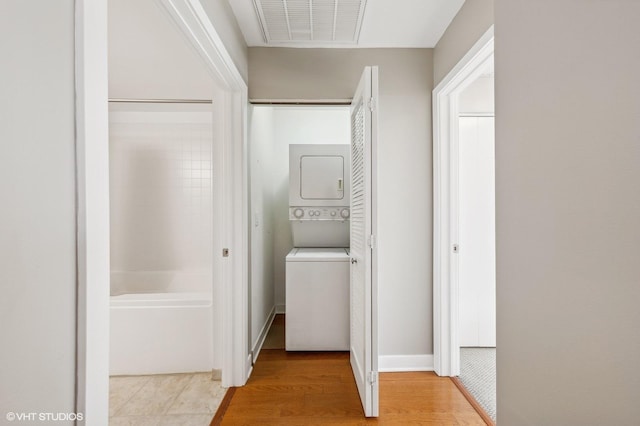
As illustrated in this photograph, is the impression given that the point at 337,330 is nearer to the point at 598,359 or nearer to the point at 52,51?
the point at 598,359

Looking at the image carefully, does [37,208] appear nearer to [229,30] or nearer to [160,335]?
[229,30]

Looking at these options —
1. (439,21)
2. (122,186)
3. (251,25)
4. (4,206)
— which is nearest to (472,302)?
(439,21)

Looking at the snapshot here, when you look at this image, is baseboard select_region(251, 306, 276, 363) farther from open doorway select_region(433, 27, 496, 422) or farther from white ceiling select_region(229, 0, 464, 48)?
white ceiling select_region(229, 0, 464, 48)

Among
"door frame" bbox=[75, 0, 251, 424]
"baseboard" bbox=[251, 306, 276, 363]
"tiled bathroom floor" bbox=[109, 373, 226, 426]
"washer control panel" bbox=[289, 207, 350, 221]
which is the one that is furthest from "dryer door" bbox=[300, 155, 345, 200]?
"door frame" bbox=[75, 0, 251, 424]

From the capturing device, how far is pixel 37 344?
600 millimetres

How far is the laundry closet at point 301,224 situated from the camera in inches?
108

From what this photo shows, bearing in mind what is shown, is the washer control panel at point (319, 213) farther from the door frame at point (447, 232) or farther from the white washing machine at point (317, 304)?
the door frame at point (447, 232)

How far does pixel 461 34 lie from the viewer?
2020 mm

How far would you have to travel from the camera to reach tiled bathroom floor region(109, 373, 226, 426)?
1.86 meters

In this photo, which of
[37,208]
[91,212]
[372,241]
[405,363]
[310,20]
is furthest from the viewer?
[405,363]

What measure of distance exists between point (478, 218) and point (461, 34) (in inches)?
57.9

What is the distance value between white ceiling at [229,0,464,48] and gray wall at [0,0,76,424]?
1.64m

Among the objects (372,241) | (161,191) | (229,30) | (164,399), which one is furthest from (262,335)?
(229,30)

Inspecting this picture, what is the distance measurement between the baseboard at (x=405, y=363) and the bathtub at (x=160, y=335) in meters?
1.31
